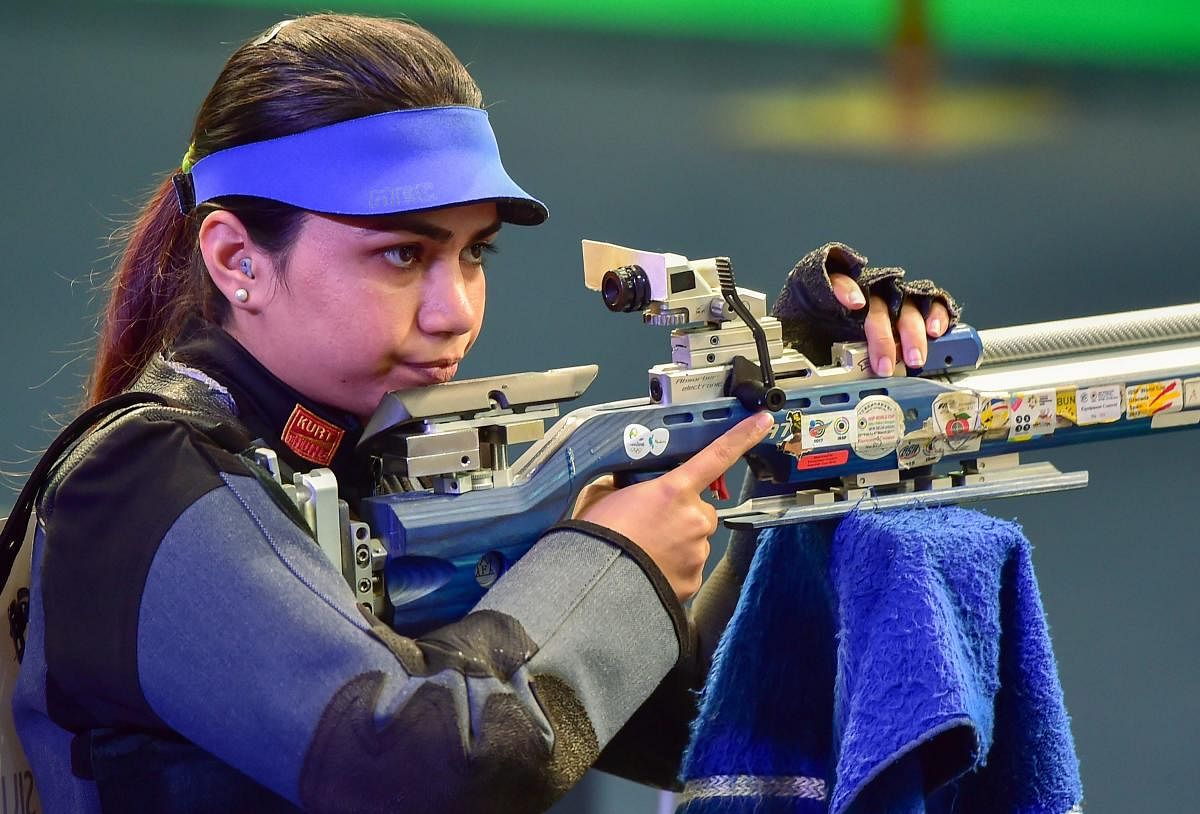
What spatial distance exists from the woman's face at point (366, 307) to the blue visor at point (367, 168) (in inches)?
0.7

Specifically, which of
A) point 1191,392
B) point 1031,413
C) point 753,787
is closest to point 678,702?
point 753,787

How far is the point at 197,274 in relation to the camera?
1027 mm

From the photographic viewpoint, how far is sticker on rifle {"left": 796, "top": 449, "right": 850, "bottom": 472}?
1.00m

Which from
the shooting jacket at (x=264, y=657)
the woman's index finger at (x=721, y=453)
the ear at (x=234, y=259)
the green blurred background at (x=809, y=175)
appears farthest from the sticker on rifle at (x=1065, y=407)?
the green blurred background at (x=809, y=175)

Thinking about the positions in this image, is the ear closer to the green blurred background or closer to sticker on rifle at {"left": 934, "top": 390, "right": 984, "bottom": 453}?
sticker on rifle at {"left": 934, "top": 390, "right": 984, "bottom": 453}

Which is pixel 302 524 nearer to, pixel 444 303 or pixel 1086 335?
pixel 444 303

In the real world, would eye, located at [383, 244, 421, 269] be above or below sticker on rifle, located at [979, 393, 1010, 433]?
above

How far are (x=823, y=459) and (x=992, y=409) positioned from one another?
0.14 meters

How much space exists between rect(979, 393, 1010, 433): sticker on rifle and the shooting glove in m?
0.08

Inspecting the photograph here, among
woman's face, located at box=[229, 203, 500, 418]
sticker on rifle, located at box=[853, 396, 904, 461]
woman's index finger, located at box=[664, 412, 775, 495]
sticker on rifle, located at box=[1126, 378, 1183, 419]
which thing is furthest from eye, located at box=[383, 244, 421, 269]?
sticker on rifle, located at box=[1126, 378, 1183, 419]

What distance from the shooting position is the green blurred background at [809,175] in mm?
1536

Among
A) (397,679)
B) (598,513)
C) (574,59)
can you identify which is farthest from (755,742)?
(574,59)

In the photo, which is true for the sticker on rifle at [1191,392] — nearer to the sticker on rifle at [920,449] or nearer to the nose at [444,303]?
the sticker on rifle at [920,449]

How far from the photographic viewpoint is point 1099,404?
1062 mm
